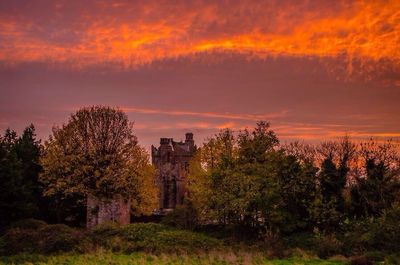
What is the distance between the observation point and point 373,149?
Result: 60812mm

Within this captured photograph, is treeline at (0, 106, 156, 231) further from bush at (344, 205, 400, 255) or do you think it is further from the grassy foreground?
bush at (344, 205, 400, 255)

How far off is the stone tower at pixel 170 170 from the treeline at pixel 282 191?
3322 centimetres

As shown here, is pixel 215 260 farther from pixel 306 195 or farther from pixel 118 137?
pixel 118 137

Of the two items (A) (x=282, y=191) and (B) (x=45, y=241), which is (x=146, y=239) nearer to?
(B) (x=45, y=241)

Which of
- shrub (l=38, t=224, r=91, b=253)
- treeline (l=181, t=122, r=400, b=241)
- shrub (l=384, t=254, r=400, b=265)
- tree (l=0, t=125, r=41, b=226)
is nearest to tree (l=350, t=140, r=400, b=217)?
treeline (l=181, t=122, r=400, b=241)

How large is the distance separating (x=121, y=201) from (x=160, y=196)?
34.3 metres

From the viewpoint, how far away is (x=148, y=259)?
30578 millimetres

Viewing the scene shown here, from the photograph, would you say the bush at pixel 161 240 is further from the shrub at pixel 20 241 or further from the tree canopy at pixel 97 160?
the tree canopy at pixel 97 160

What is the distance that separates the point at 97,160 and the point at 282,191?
22.7 meters

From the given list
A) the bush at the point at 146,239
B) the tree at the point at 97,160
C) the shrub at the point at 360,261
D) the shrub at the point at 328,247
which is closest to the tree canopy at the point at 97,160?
the tree at the point at 97,160

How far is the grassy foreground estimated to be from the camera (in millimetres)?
28541

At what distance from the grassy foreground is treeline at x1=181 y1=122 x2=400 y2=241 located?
9.92m

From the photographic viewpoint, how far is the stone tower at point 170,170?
8219cm

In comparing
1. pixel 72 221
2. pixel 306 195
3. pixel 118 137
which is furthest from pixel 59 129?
pixel 306 195
